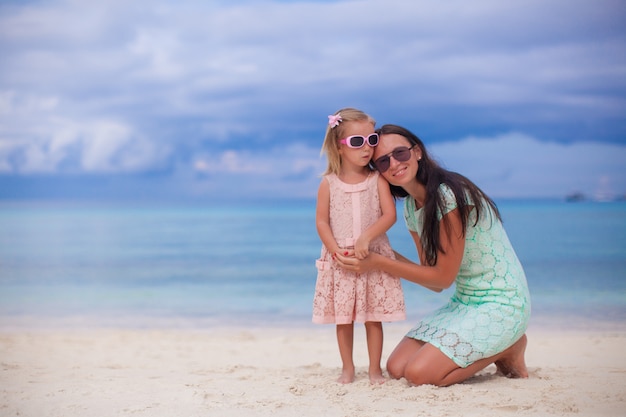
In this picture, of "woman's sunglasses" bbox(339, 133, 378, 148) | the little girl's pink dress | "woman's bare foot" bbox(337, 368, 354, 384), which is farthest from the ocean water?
"woman's sunglasses" bbox(339, 133, 378, 148)

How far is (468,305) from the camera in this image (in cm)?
387

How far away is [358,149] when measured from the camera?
3.74 metres

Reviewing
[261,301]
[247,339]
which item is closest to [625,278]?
[261,301]

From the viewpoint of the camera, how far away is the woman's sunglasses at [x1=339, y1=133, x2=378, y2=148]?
3.70m

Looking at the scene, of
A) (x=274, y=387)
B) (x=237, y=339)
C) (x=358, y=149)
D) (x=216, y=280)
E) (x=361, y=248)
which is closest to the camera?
(x=361, y=248)

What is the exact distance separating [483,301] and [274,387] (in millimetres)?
1295

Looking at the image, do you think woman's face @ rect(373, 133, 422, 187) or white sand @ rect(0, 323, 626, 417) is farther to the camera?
woman's face @ rect(373, 133, 422, 187)

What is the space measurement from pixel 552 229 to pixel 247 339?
57.8 feet

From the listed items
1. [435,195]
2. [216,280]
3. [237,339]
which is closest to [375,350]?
[435,195]

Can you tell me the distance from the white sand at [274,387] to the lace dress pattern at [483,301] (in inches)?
9.1

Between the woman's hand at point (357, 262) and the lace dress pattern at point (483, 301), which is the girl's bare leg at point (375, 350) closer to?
the lace dress pattern at point (483, 301)

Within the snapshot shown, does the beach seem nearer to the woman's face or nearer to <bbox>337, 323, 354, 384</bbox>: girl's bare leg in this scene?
<bbox>337, 323, 354, 384</bbox>: girl's bare leg

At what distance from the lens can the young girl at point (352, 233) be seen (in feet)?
12.4

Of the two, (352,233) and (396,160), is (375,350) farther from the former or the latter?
(396,160)
